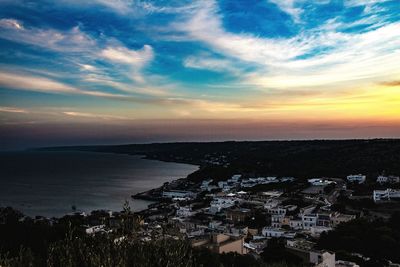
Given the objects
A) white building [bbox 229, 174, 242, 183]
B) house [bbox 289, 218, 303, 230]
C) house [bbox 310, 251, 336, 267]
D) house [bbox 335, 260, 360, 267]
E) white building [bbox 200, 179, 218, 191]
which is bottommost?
white building [bbox 200, 179, 218, 191]

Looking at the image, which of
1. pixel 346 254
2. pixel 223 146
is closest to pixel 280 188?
pixel 346 254

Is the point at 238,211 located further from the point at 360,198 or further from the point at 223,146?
the point at 223,146

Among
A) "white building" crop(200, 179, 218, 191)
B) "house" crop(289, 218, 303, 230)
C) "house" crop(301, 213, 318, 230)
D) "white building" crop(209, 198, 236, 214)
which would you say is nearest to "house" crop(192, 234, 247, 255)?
"house" crop(301, 213, 318, 230)

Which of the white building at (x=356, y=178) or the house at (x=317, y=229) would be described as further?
the white building at (x=356, y=178)

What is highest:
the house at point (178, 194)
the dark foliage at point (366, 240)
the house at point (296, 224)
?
the dark foliage at point (366, 240)

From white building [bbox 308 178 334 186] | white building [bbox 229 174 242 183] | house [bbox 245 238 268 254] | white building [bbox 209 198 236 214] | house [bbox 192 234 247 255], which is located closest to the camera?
house [bbox 192 234 247 255]

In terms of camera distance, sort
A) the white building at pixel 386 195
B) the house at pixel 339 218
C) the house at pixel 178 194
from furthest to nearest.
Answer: the house at pixel 178 194 < the white building at pixel 386 195 < the house at pixel 339 218

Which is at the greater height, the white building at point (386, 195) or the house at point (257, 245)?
the white building at point (386, 195)

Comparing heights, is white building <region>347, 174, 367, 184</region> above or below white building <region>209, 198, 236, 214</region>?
above

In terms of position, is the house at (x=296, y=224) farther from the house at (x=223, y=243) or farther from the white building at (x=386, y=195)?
the house at (x=223, y=243)

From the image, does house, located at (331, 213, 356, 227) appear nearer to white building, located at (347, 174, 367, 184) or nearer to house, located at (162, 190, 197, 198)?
white building, located at (347, 174, 367, 184)

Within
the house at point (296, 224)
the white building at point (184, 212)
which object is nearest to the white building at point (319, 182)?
the white building at point (184, 212)

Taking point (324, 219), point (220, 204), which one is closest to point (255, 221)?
point (324, 219)
